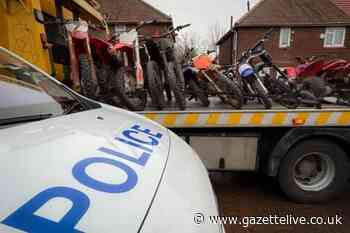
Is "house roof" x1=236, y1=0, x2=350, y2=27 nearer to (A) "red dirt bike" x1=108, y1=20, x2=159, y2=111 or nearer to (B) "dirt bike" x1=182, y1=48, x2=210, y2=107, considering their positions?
(B) "dirt bike" x1=182, y1=48, x2=210, y2=107

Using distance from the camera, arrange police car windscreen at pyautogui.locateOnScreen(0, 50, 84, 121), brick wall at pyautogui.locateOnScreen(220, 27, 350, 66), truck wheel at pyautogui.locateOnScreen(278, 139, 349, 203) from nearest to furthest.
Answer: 1. police car windscreen at pyautogui.locateOnScreen(0, 50, 84, 121)
2. truck wheel at pyautogui.locateOnScreen(278, 139, 349, 203)
3. brick wall at pyautogui.locateOnScreen(220, 27, 350, 66)

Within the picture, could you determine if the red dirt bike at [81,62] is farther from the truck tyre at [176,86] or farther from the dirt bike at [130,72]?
the truck tyre at [176,86]

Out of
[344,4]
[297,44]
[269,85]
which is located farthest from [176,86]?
[344,4]

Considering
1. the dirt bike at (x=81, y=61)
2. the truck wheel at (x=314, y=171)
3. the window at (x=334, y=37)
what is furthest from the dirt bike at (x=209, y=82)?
the window at (x=334, y=37)

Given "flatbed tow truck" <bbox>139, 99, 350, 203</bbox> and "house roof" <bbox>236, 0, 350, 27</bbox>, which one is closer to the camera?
"flatbed tow truck" <bbox>139, 99, 350, 203</bbox>

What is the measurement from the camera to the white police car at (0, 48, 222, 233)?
0.74 metres

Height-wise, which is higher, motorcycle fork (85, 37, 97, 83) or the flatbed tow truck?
motorcycle fork (85, 37, 97, 83)

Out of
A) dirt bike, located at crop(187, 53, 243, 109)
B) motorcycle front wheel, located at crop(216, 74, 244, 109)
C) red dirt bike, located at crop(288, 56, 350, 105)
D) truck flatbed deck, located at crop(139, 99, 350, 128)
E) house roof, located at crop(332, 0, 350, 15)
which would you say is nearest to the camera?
truck flatbed deck, located at crop(139, 99, 350, 128)

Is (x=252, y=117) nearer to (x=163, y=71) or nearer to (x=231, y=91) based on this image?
(x=231, y=91)

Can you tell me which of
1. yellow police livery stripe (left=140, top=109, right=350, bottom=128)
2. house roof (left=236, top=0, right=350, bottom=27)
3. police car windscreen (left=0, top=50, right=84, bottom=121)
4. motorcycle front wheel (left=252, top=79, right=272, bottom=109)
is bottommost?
yellow police livery stripe (left=140, top=109, right=350, bottom=128)

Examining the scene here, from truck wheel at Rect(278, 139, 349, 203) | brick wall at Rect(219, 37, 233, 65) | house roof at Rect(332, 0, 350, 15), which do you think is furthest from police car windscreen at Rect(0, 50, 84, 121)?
house roof at Rect(332, 0, 350, 15)

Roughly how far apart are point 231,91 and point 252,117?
0.50 m

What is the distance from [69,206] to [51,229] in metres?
0.08

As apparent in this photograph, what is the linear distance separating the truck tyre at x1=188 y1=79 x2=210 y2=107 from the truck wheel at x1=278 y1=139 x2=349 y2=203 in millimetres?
1205
